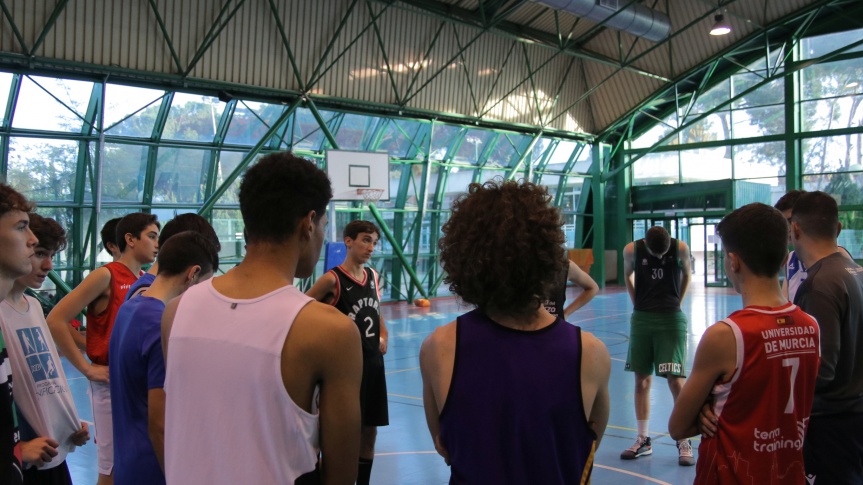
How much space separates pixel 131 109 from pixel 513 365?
13.8 m

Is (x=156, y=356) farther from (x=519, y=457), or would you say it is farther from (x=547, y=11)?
(x=547, y=11)

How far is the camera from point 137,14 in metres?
12.4

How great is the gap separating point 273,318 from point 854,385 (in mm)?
2373

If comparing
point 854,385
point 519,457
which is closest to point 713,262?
point 854,385

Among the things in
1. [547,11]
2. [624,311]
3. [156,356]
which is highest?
[547,11]

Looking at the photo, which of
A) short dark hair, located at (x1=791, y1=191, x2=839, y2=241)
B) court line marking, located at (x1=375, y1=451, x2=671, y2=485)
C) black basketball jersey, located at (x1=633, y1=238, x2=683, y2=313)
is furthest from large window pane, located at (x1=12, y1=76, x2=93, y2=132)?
short dark hair, located at (x1=791, y1=191, x2=839, y2=241)

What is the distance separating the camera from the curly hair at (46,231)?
339cm

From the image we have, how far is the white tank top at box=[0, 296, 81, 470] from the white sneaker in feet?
13.5

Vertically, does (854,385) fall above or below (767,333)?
below

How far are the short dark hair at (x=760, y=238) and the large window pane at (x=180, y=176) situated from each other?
14.0 metres

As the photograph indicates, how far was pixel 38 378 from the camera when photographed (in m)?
2.95

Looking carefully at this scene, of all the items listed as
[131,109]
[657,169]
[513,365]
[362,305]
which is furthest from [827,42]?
[513,365]

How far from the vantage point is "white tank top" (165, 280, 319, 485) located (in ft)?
5.88

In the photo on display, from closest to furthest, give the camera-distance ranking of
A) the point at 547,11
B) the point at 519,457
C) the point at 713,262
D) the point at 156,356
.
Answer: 1. the point at 519,457
2. the point at 156,356
3. the point at 547,11
4. the point at 713,262
